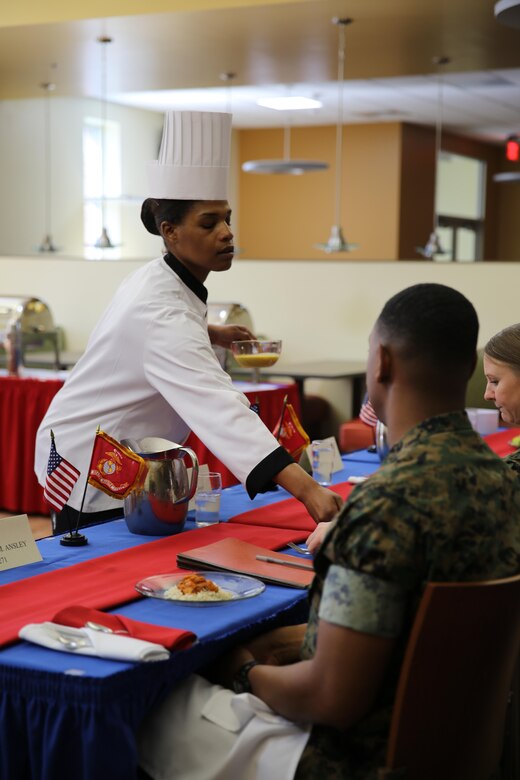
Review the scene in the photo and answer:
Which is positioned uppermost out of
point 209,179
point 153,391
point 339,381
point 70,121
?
point 70,121

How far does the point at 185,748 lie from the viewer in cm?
135

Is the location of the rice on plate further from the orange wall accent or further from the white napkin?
the orange wall accent

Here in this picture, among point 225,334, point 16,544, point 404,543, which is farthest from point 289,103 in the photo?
point 404,543

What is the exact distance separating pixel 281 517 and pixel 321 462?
0.45 m

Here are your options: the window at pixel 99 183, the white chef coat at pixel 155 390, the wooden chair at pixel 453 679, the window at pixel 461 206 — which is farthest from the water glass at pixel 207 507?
the window at pixel 461 206

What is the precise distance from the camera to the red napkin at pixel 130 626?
1325mm

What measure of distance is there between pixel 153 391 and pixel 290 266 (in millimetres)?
4569

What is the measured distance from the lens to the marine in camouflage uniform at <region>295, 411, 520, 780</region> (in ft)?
3.77

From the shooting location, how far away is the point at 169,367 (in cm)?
196

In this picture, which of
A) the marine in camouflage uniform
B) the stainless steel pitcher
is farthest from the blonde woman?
the marine in camouflage uniform

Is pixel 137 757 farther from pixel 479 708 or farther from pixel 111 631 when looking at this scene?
pixel 479 708

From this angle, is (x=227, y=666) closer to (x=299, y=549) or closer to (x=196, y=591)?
(x=196, y=591)

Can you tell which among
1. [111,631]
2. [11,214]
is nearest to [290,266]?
[11,214]

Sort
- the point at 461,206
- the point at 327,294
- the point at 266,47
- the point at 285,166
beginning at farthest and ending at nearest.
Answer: the point at 461,206, the point at 285,166, the point at 327,294, the point at 266,47
